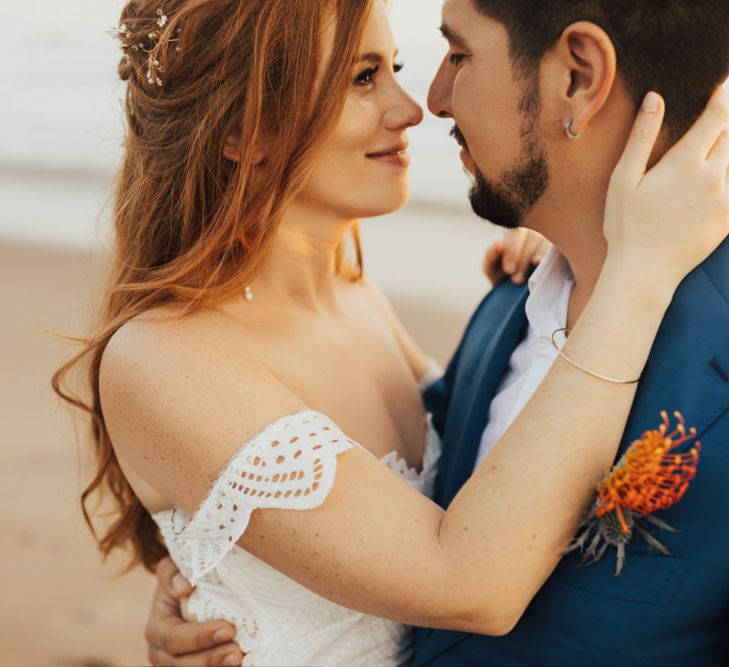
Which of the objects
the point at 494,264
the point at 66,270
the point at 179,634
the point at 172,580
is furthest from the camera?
the point at 66,270

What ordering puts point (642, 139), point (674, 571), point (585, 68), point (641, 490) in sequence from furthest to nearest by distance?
point (585, 68)
point (642, 139)
point (674, 571)
point (641, 490)

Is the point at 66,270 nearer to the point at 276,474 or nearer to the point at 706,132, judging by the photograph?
the point at 276,474

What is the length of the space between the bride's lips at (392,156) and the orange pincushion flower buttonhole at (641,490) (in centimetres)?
121

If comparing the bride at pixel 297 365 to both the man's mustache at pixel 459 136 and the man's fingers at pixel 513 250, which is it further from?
the man's fingers at pixel 513 250

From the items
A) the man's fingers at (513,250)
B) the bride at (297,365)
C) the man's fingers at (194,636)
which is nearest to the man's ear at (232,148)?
the bride at (297,365)

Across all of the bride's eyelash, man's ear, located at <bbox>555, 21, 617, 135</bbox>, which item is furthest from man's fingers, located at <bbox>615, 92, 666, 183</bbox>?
the bride's eyelash

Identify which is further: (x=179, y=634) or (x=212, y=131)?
(x=179, y=634)

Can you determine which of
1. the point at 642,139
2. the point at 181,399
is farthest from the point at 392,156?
the point at 181,399

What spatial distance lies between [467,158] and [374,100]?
1.10ft

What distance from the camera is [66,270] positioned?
851 centimetres

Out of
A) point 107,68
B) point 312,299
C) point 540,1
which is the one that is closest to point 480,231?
point 312,299

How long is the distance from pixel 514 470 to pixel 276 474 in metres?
0.53

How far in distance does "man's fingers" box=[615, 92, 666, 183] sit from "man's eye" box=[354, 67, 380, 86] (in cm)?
89

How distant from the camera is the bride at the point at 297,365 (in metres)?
2.00
